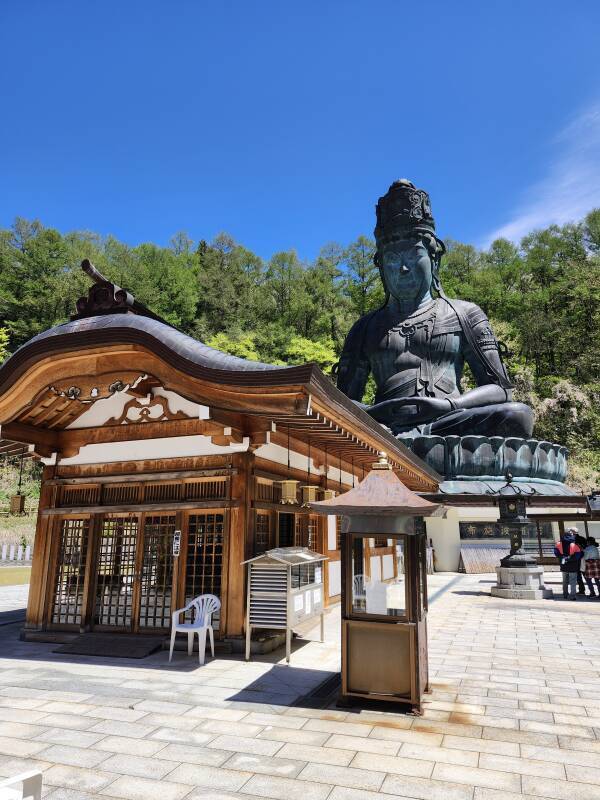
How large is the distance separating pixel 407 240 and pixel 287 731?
63.0 ft

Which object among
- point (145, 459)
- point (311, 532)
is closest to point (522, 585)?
point (311, 532)

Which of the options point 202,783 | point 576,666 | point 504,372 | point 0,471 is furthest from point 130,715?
point 0,471

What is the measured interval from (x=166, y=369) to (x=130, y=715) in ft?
12.5

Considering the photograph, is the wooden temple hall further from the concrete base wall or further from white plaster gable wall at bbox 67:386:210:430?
the concrete base wall

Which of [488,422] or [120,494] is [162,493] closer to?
[120,494]

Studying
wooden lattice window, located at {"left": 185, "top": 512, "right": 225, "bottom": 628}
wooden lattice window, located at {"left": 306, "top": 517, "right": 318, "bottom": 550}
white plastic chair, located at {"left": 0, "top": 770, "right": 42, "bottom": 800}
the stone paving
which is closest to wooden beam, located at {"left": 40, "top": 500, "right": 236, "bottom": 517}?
wooden lattice window, located at {"left": 185, "top": 512, "right": 225, "bottom": 628}

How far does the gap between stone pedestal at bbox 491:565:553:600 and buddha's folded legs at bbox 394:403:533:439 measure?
6.94 metres

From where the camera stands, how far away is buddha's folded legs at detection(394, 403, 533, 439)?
18625 mm

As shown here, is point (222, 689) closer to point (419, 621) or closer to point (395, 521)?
point (419, 621)

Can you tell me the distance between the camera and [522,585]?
12445 millimetres

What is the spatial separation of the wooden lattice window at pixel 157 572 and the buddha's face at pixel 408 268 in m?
15.8

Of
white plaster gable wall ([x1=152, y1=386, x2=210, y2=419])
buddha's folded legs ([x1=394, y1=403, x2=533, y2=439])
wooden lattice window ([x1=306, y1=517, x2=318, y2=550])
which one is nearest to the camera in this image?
white plaster gable wall ([x1=152, y1=386, x2=210, y2=419])

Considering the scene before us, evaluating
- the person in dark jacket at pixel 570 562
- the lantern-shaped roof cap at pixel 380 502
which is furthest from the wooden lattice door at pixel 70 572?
the person in dark jacket at pixel 570 562

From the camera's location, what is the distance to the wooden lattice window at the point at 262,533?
301 inches
